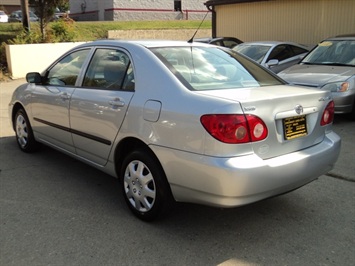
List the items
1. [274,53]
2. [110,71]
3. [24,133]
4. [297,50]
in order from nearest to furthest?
[110,71], [24,133], [274,53], [297,50]

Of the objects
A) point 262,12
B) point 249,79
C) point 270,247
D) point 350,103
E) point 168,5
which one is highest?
point 168,5

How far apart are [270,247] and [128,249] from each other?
3.65 ft

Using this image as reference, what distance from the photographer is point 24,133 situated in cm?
572

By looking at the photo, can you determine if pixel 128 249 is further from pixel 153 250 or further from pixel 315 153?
pixel 315 153

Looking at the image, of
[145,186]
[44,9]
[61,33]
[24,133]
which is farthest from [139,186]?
[44,9]

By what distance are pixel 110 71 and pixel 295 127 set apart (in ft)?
6.17

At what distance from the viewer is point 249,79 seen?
3.86m

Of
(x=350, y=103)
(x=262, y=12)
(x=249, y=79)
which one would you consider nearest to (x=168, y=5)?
(x=262, y=12)

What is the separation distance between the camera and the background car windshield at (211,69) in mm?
3557

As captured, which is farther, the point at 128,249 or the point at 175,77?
the point at 175,77

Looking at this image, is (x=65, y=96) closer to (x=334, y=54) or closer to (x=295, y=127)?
(x=295, y=127)

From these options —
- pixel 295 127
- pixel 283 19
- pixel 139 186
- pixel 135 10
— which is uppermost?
pixel 135 10

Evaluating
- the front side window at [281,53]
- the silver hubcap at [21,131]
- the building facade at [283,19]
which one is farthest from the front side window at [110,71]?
the building facade at [283,19]

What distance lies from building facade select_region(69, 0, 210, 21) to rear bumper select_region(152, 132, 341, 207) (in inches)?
1330
